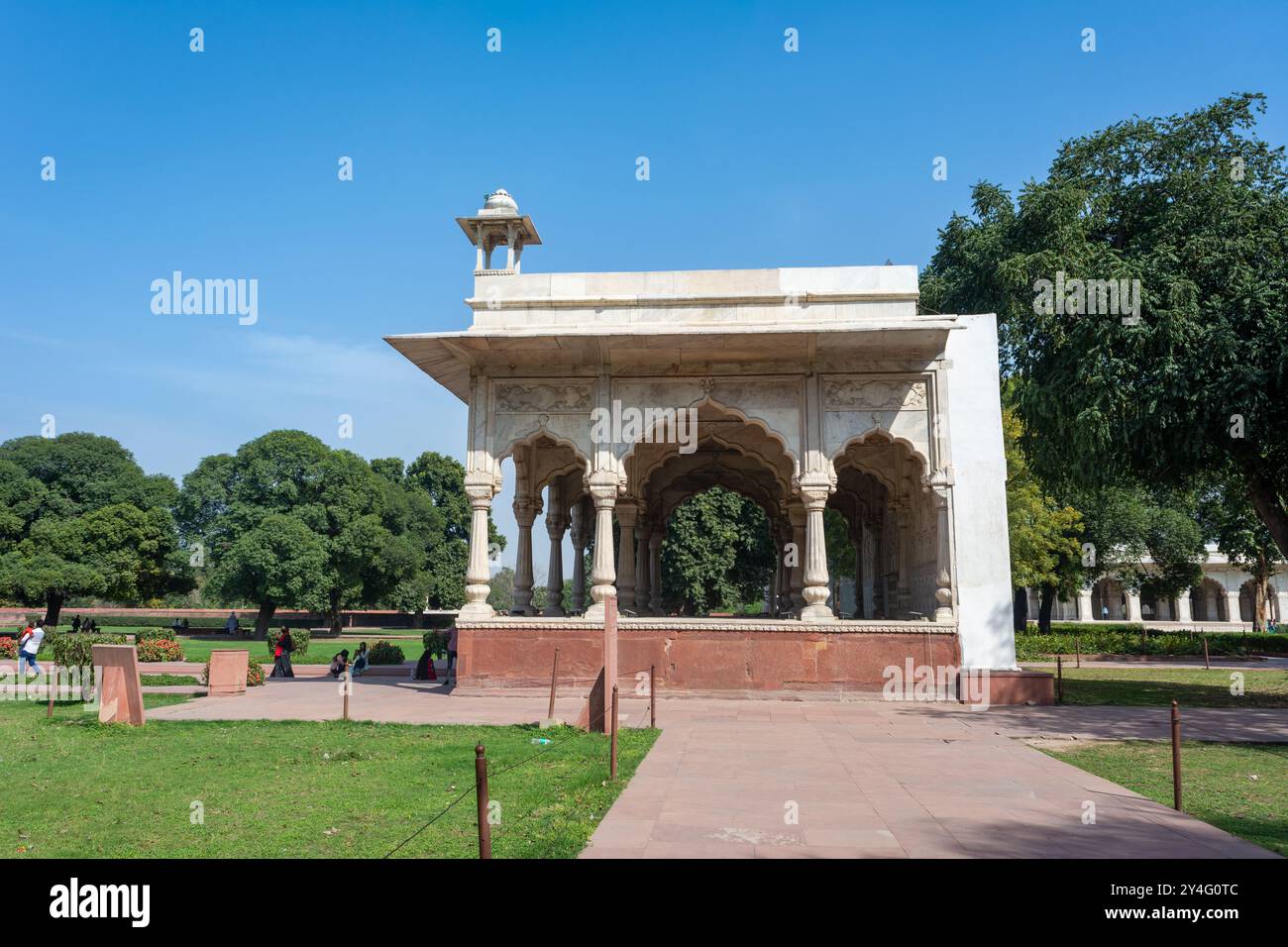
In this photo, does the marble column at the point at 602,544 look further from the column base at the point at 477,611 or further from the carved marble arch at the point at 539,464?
the carved marble arch at the point at 539,464

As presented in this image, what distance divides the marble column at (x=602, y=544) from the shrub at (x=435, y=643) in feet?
19.5

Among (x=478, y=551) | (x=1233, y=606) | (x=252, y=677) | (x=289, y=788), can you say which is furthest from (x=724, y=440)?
(x=1233, y=606)

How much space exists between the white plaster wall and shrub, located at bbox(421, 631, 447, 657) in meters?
11.9

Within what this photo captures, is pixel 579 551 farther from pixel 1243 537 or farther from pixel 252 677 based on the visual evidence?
pixel 1243 537

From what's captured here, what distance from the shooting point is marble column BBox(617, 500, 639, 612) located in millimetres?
20492

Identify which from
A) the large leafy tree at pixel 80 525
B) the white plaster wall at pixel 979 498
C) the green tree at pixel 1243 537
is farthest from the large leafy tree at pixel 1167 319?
the large leafy tree at pixel 80 525

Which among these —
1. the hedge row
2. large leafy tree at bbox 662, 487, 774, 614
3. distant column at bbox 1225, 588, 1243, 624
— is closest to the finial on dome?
the hedge row

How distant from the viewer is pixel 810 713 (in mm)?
14297

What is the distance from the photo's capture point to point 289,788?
26.1ft

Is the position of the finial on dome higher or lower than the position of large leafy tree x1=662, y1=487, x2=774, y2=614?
higher

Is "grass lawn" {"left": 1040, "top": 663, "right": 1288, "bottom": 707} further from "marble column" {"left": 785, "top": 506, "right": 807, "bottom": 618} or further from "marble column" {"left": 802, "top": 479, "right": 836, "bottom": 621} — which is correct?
"marble column" {"left": 785, "top": 506, "right": 807, "bottom": 618}

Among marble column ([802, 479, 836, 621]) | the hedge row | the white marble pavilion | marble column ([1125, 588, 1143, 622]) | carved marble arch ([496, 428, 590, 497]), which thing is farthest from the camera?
marble column ([1125, 588, 1143, 622])
